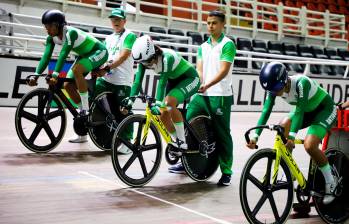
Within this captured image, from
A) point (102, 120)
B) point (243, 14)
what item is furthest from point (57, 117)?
point (243, 14)

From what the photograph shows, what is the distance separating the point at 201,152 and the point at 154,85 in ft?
23.4

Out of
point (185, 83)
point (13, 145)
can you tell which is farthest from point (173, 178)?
point (13, 145)

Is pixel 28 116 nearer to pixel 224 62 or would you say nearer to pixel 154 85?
pixel 224 62

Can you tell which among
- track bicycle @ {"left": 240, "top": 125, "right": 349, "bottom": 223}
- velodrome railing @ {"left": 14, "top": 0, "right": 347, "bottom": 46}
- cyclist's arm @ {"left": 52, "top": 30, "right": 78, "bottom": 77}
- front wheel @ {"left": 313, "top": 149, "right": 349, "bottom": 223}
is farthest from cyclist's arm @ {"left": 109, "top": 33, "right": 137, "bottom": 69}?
velodrome railing @ {"left": 14, "top": 0, "right": 347, "bottom": 46}

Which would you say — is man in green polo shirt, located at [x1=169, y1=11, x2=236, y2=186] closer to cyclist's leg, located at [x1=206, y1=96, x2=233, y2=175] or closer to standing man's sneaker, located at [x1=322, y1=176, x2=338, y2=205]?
cyclist's leg, located at [x1=206, y1=96, x2=233, y2=175]

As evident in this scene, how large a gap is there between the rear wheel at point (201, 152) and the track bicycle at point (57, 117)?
1.66 meters

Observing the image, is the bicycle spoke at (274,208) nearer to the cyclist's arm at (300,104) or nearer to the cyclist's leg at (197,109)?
the cyclist's arm at (300,104)

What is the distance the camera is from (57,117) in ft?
22.8

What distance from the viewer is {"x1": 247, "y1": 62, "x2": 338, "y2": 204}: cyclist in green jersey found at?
13.5 ft

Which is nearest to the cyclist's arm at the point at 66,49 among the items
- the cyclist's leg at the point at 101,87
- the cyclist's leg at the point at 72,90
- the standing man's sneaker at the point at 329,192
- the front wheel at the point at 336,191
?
the cyclist's leg at the point at 72,90

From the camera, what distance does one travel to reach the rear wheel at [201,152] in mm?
5734

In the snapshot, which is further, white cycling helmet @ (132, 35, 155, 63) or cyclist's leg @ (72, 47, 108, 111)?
cyclist's leg @ (72, 47, 108, 111)

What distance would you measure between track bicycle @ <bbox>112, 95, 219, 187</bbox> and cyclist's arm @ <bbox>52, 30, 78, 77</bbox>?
4.62 feet

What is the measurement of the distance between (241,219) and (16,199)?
6.00ft
